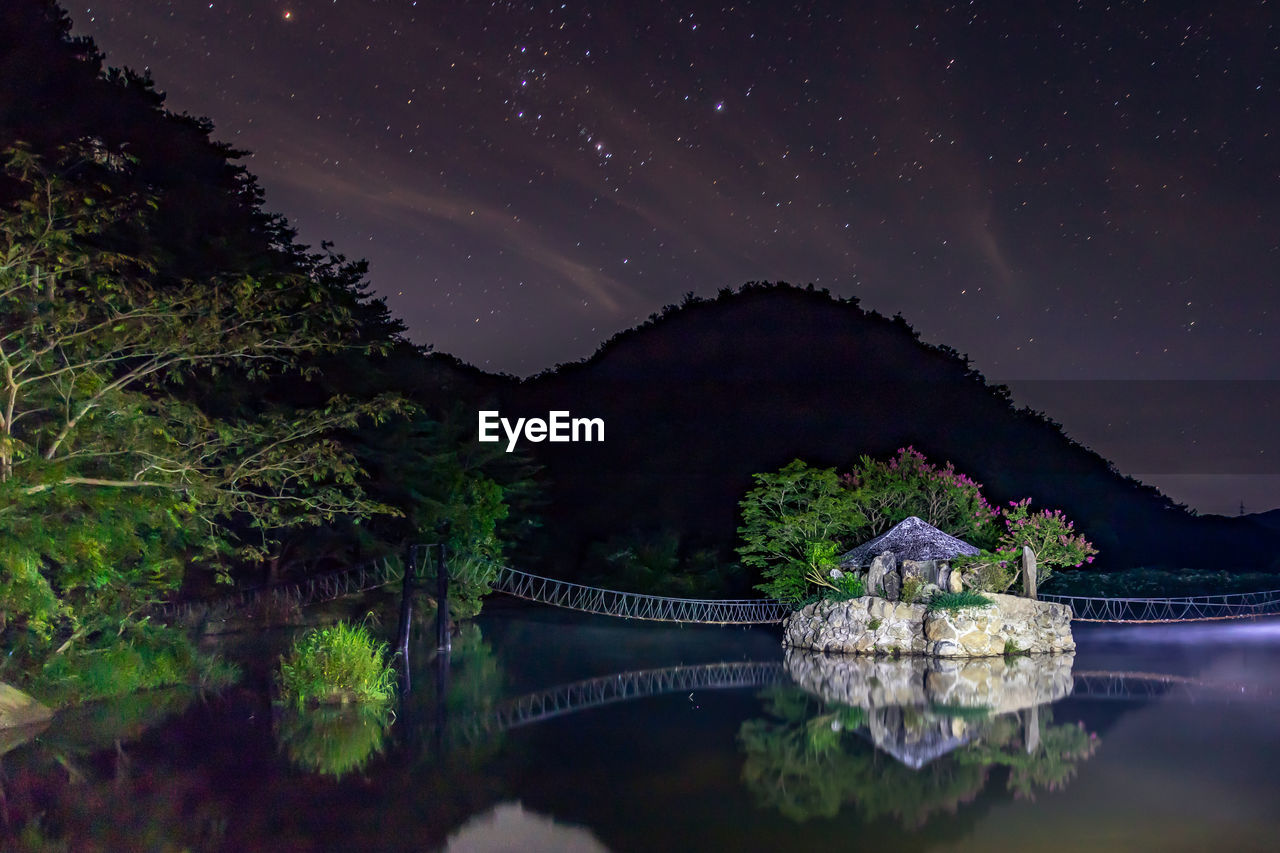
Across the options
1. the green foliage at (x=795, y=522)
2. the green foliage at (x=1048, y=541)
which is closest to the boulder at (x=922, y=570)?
the green foliage at (x=795, y=522)

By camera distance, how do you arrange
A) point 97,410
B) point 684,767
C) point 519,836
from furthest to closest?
point 97,410
point 684,767
point 519,836

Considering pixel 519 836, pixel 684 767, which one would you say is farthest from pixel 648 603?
pixel 519 836

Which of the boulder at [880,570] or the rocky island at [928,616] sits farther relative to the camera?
the boulder at [880,570]

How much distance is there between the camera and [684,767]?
7.55 meters

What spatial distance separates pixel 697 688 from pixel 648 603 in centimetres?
855

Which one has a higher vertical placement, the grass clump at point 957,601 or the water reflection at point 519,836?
the grass clump at point 957,601

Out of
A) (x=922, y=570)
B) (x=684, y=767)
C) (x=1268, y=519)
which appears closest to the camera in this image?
(x=684, y=767)

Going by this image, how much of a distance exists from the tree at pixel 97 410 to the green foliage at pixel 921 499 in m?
11.1

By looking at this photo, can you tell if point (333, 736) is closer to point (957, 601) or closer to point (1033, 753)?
point (1033, 753)

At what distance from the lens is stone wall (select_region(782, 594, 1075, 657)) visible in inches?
564

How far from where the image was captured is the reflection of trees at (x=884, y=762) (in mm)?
6457

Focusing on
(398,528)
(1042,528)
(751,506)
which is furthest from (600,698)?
(398,528)

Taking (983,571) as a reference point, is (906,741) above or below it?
below

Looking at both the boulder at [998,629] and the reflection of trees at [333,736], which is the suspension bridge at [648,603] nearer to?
the boulder at [998,629]
